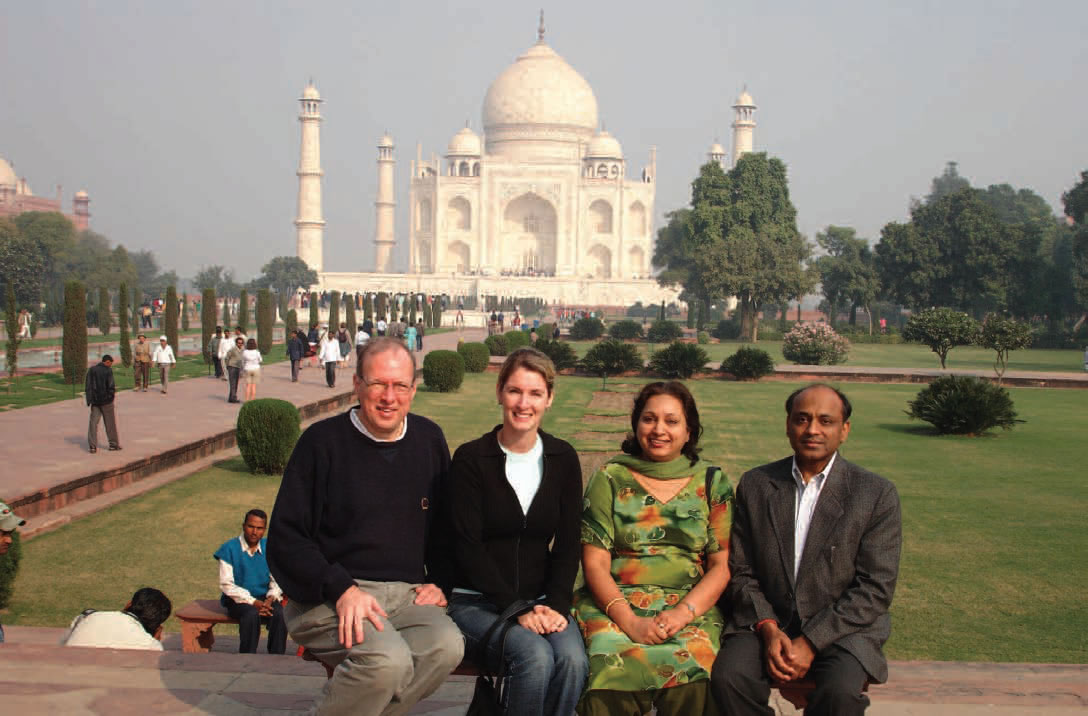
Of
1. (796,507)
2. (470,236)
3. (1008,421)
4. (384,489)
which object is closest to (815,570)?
(796,507)

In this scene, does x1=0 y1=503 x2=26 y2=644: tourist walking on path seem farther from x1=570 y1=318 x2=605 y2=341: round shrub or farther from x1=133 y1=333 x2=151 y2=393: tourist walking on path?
x1=570 y1=318 x2=605 y2=341: round shrub

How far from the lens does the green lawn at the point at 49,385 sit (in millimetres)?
12867

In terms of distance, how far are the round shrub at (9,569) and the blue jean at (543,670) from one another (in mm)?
2982

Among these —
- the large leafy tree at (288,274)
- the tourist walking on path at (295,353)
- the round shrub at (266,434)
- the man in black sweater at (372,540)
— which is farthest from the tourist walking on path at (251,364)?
the large leafy tree at (288,274)

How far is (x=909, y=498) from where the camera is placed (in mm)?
7852

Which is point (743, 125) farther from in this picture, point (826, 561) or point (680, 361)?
point (826, 561)

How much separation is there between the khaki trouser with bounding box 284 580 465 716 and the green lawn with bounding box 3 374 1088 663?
2413 millimetres

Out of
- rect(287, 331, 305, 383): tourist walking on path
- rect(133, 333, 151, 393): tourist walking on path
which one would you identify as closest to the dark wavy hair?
rect(133, 333, 151, 393): tourist walking on path

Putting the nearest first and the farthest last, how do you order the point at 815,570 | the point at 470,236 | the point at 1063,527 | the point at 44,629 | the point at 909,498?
the point at 815,570 → the point at 44,629 → the point at 1063,527 → the point at 909,498 → the point at 470,236

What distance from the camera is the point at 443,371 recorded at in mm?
15398

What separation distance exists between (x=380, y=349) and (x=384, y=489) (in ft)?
1.20

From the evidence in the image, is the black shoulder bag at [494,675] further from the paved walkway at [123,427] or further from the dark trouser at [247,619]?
the paved walkway at [123,427]

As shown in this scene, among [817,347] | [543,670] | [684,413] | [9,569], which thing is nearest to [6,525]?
[9,569]

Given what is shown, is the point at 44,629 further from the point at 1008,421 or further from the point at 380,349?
the point at 1008,421
